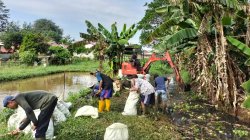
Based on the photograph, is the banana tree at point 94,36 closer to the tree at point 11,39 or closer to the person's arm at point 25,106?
the person's arm at point 25,106

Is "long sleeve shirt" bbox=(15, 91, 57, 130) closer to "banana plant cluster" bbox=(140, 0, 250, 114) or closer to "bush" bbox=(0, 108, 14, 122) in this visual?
"bush" bbox=(0, 108, 14, 122)

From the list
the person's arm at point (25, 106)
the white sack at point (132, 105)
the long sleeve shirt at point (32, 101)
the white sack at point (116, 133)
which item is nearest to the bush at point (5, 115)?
the long sleeve shirt at point (32, 101)

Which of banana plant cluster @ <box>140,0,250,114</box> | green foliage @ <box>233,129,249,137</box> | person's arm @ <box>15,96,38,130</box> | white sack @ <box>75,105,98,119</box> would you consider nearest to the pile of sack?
white sack @ <box>75,105,98,119</box>

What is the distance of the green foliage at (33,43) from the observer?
3784cm

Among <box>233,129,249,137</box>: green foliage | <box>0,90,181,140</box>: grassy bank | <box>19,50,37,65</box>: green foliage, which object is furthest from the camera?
<box>19,50,37,65</box>: green foliage

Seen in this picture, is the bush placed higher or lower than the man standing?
lower

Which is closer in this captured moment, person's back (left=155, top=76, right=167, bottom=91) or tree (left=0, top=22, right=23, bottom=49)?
person's back (left=155, top=76, right=167, bottom=91)

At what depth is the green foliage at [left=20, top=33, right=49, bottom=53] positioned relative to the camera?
124ft

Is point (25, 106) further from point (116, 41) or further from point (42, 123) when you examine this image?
point (116, 41)

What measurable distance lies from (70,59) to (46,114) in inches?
1413

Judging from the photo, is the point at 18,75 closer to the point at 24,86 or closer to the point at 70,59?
the point at 24,86

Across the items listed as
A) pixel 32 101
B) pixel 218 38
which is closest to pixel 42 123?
pixel 32 101

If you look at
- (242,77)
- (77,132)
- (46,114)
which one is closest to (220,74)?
(242,77)

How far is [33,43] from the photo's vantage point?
125 ft
